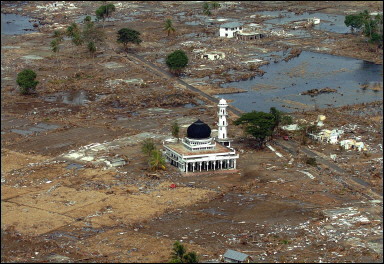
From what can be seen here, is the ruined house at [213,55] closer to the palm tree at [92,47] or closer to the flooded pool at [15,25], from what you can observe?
the palm tree at [92,47]

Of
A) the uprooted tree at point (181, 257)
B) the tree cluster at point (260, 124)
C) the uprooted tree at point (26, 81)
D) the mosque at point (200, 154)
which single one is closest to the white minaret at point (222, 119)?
the tree cluster at point (260, 124)

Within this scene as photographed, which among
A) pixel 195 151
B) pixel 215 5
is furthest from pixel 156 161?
pixel 215 5

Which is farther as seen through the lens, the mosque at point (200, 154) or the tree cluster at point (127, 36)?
the tree cluster at point (127, 36)

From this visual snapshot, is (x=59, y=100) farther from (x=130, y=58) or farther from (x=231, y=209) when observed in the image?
(x=231, y=209)

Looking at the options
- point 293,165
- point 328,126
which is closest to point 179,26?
point 328,126

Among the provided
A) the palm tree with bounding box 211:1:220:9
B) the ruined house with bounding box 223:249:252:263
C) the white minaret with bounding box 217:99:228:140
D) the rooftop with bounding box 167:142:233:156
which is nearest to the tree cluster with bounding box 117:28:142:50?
the palm tree with bounding box 211:1:220:9

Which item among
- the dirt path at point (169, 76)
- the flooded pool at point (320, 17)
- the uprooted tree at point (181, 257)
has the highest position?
the uprooted tree at point (181, 257)
